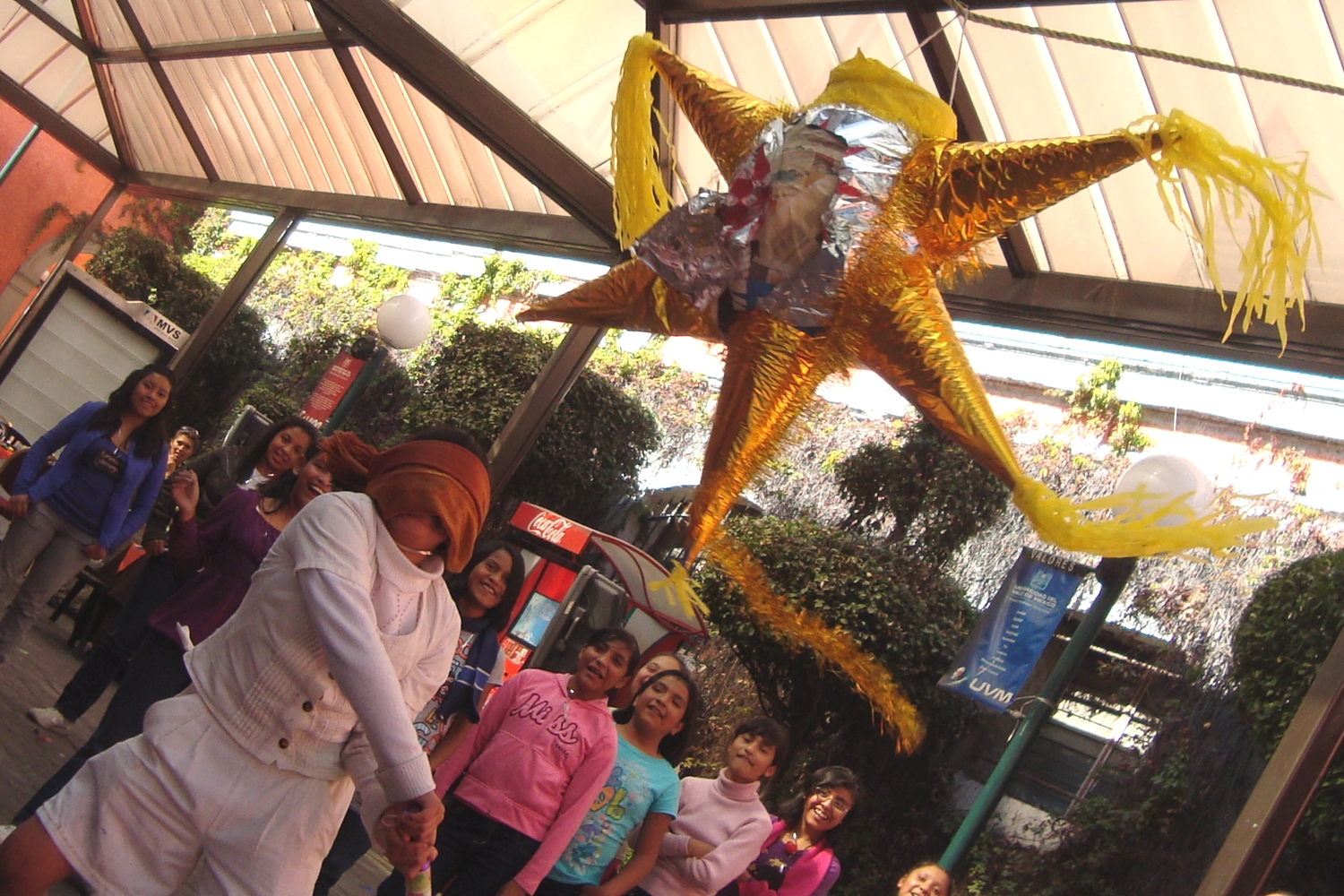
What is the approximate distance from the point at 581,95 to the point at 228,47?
340 centimetres

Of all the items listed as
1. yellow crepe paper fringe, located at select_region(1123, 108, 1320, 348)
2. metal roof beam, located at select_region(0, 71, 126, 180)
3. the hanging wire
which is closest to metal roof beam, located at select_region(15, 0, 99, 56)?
metal roof beam, located at select_region(0, 71, 126, 180)

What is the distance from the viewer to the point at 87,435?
12.3 feet

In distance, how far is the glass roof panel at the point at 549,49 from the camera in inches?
217

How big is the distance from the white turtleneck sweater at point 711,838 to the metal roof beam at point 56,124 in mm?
9869

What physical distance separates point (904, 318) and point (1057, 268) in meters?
2.87

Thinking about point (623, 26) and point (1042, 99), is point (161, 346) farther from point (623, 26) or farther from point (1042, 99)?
point (1042, 99)

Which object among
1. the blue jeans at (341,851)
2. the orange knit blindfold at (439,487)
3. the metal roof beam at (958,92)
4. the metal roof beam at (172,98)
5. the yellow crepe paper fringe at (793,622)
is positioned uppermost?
the metal roof beam at (958,92)

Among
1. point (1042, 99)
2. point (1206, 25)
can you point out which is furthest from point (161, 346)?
point (1206, 25)

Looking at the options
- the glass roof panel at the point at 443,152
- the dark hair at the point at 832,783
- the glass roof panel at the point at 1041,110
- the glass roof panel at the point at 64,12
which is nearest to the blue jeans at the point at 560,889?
the dark hair at the point at 832,783

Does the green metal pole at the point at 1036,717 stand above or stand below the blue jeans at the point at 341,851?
above

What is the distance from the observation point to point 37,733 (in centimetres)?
369

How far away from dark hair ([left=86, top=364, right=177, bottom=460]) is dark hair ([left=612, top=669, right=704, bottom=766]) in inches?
75.2

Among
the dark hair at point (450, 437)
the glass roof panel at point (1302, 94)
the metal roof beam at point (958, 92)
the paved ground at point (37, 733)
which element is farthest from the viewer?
the metal roof beam at point (958, 92)

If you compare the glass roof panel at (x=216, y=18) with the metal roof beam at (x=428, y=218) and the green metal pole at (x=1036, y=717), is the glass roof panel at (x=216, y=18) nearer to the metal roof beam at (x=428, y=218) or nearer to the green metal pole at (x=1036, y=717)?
the metal roof beam at (x=428, y=218)
